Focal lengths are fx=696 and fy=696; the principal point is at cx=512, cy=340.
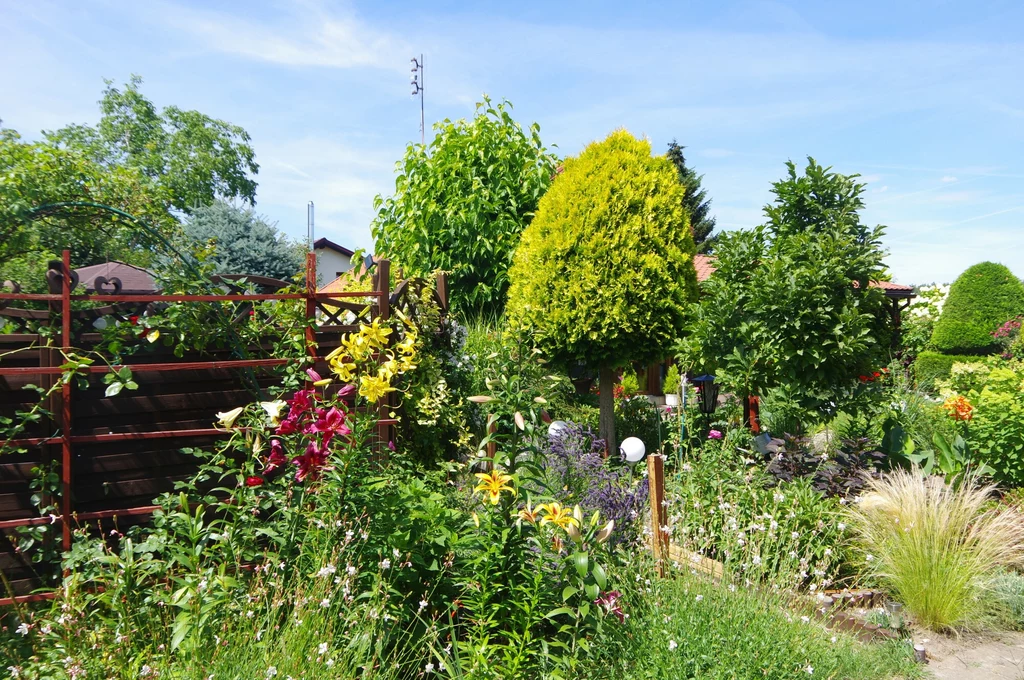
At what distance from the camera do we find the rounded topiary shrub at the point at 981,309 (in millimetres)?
18297

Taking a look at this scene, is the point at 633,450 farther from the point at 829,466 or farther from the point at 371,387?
the point at 371,387

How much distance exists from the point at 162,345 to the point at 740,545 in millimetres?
3407

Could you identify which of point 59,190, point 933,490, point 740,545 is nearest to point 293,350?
point 740,545

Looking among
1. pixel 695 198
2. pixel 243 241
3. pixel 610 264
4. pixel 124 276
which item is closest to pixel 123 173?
pixel 124 276

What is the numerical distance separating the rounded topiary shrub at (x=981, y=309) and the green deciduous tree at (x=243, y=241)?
678 inches

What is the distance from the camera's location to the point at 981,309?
728 inches

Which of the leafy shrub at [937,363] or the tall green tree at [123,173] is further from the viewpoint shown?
the leafy shrub at [937,363]

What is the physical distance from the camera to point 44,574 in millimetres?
3488

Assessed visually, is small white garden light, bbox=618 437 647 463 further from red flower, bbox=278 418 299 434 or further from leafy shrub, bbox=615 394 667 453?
red flower, bbox=278 418 299 434

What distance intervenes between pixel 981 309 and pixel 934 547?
17.6m

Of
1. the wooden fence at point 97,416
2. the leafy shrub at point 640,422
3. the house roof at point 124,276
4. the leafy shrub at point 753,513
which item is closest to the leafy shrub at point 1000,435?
the leafy shrub at point 753,513

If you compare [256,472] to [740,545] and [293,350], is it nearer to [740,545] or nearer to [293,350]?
[293,350]

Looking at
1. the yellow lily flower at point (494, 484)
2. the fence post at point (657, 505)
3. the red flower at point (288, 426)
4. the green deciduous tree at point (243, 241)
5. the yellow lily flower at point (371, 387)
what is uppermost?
the green deciduous tree at point (243, 241)

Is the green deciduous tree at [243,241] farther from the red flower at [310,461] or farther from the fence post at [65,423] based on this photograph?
the red flower at [310,461]
